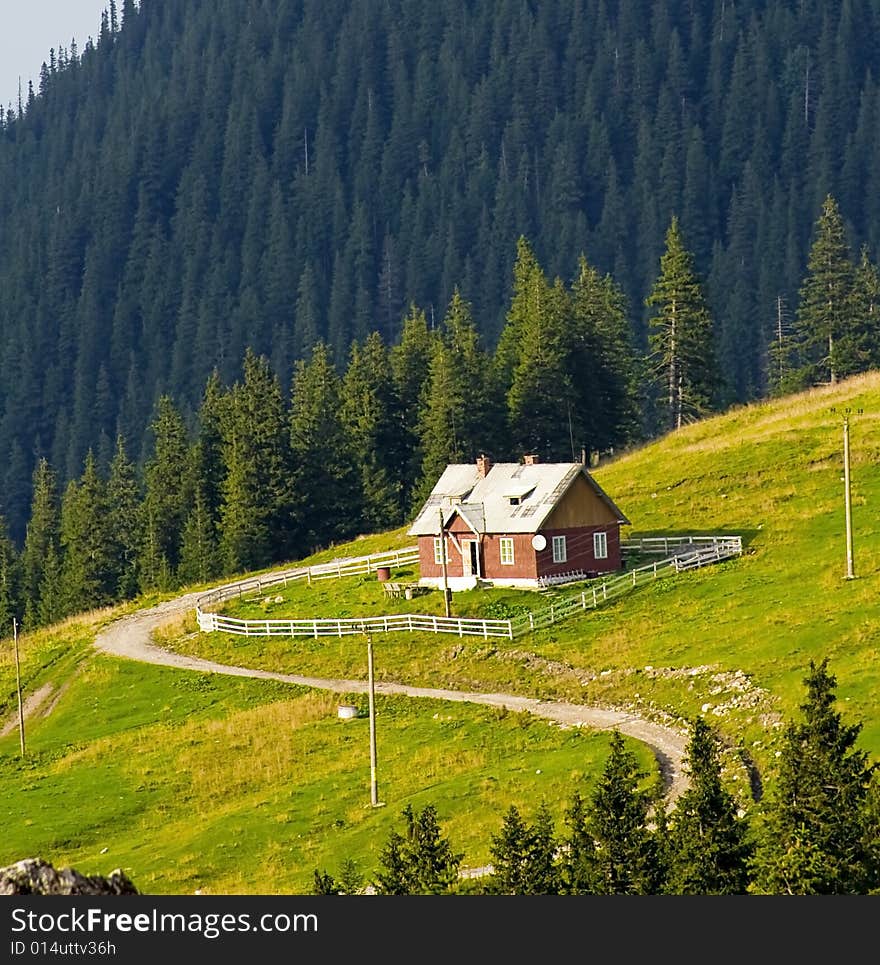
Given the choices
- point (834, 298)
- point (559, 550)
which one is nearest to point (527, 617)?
point (559, 550)

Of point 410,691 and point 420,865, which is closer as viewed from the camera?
point 420,865

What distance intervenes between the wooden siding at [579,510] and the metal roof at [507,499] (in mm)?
246

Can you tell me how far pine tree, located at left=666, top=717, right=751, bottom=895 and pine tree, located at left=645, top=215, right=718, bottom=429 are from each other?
8433 cm

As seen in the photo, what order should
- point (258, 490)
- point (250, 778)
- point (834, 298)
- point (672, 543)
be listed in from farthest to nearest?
1. point (834, 298)
2. point (258, 490)
3. point (672, 543)
4. point (250, 778)

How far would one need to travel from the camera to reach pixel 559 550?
8381 centimetres

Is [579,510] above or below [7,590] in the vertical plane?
above

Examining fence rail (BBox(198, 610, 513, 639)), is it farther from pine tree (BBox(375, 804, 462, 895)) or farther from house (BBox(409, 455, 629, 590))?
pine tree (BBox(375, 804, 462, 895))

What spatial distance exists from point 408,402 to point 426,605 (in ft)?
141

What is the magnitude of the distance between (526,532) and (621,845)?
155 feet

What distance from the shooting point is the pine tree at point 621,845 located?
117ft

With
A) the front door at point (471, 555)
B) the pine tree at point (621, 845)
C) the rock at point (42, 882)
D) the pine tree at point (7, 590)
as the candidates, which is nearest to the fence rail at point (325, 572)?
the front door at point (471, 555)

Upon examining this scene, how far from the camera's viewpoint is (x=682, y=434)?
354ft

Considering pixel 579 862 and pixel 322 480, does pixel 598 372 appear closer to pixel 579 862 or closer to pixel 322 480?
pixel 322 480

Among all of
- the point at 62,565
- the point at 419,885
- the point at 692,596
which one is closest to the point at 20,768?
the point at 692,596
